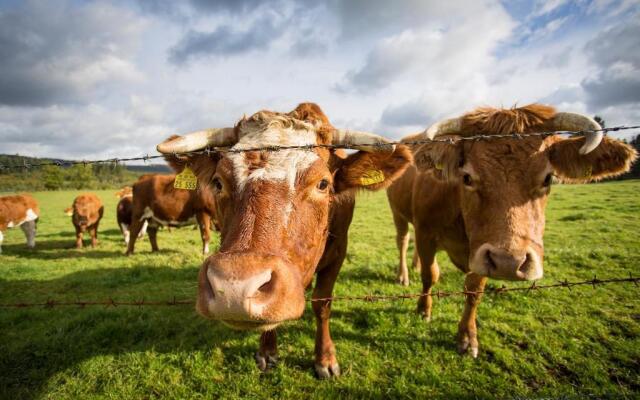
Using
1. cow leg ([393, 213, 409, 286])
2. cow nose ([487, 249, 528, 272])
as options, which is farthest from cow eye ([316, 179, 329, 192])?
cow leg ([393, 213, 409, 286])

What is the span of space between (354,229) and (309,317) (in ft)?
28.8

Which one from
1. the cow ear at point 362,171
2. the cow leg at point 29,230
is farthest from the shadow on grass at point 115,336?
the cow leg at point 29,230

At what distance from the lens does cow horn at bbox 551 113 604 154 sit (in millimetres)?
2381

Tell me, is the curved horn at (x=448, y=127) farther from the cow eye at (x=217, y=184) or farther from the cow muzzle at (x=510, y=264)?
the cow eye at (x=217, y=184)

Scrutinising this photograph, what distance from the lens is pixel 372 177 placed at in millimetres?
2949

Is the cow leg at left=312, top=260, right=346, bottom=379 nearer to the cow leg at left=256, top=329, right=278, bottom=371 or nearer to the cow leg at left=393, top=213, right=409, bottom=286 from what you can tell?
the cow leg at left=256, top=329, right=278, bottom=371

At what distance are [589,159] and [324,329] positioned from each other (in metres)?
3.15

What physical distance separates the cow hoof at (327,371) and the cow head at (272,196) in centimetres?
152

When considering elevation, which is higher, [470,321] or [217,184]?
[217,184]

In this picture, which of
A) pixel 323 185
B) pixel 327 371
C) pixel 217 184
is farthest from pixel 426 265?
pixel 217 184

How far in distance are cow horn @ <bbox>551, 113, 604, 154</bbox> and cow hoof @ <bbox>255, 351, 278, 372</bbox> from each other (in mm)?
3624

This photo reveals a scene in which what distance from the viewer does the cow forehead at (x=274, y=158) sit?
2205mm

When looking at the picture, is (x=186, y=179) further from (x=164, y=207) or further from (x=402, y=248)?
(x=164, y=207)

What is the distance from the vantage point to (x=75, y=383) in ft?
10.9
